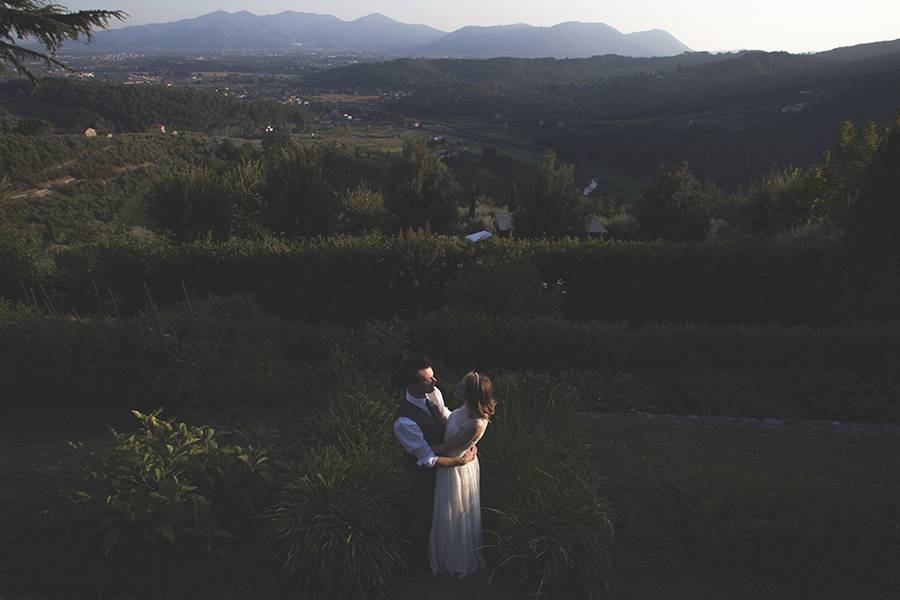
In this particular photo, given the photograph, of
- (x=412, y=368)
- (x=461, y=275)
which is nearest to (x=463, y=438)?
(x=412, y=368)

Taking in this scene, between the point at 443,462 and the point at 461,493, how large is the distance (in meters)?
0.38

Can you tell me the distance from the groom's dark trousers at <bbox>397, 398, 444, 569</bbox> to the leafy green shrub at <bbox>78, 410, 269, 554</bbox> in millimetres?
1312

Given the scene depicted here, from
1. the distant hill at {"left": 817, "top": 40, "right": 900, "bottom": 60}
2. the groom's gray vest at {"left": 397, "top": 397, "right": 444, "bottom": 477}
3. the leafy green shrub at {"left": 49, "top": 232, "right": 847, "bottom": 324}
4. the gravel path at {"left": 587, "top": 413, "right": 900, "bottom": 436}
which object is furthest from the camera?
the distant hill at {"left": 817, "top": 40, "right": 900, "bottom": 60}

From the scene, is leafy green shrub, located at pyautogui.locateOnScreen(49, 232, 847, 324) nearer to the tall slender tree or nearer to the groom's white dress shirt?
the tall slender tree

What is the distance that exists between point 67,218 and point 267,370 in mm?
28280

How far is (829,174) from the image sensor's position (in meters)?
20.5


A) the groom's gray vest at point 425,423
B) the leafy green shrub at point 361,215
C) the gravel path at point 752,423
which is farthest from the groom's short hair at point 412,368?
the leafy green shrub at point 361,215

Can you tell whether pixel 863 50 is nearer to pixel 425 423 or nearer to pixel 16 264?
pixel 16 264

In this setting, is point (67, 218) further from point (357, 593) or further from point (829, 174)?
point (829, 174)

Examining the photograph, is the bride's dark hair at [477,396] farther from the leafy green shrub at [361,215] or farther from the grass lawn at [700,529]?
the leafy green shrub at [361,215]

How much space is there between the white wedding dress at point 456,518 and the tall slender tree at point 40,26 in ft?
32.3

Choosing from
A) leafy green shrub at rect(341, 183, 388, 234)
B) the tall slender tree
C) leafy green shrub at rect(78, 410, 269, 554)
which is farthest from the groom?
leafy green shrub at rect(341, 183, 388, 234)

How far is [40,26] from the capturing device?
9.19 meters

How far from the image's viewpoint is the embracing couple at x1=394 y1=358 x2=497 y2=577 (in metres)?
3.78
